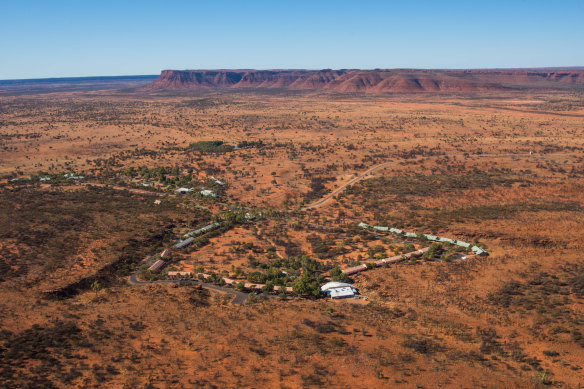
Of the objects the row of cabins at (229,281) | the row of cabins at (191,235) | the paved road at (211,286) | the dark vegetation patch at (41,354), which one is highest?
the dark vegetation patch at (41,354)

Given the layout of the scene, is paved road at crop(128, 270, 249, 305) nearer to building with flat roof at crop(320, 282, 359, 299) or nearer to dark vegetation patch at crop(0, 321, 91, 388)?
building with flat roof at crop(320, 282, 359, 299)

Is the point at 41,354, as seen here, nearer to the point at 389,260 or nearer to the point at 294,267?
the point at 294,267

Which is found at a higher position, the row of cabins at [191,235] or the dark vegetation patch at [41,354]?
the dark vegetation patch at [41,354]

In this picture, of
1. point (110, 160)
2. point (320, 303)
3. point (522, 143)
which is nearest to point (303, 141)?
point (110, 160)

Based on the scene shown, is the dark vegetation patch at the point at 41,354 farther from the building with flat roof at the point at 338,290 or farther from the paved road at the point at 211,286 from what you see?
the building with flat roof at the point at 338,290

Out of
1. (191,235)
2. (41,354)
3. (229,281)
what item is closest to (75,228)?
(191,235)

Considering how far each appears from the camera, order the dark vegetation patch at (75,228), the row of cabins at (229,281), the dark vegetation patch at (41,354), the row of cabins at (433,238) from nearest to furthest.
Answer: the dark vegetation patch at (41,354), the row of cabins at (229,281), the dark vegetation patch at (75,228), the row of cabins at (433,238)

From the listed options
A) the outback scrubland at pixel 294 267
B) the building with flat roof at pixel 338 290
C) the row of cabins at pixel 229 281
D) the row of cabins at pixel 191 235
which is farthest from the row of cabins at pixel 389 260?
the row of cabins at pixel 191 235

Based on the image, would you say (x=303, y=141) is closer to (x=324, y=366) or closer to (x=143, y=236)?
(x=143, y=236)
